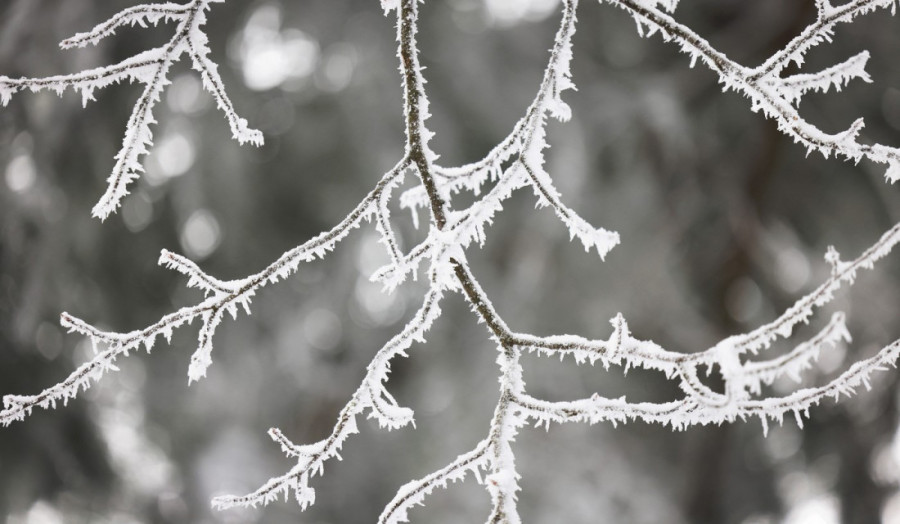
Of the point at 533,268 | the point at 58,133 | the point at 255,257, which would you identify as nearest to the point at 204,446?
the point at 255,257

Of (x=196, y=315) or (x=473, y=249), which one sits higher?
(x=473, y=249)

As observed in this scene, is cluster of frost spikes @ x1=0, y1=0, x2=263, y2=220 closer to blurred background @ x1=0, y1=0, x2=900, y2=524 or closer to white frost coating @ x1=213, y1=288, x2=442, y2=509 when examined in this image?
white frost coating @ x1=213, y1=288, x2=442, y2=509

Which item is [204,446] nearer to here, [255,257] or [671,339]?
[255,257]

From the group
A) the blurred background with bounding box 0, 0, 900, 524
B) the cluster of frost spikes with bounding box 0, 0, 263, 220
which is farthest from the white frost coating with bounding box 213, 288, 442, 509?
the blurred background with bounding box 0, 0, 900, 524

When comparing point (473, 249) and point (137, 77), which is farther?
point (473, 249)

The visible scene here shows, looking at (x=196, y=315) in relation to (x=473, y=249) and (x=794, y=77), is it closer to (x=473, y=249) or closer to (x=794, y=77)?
(x=794, y=77)

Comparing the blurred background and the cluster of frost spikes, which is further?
the blurred background

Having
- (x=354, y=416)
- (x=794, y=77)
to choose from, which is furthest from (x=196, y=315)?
(x=794, y=77)
